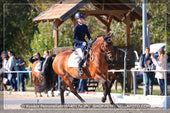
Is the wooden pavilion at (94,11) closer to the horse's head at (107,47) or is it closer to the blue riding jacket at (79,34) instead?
the blue riding jacket at (79,34)

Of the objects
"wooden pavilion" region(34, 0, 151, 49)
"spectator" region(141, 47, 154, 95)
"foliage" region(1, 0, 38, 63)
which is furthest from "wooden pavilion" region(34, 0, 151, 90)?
"foliage" region(1, 0, 38, 63)

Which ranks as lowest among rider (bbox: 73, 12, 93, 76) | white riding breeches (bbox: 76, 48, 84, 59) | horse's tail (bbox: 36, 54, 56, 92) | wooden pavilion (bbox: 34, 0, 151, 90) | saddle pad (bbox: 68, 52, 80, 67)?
horse's tail (bbox: 36, 54, 56, 92)

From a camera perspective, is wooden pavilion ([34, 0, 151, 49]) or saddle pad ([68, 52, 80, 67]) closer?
saddle pad ([68, 52, 80, 67])

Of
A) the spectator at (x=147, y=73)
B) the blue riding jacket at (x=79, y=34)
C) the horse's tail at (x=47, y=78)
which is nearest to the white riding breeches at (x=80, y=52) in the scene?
the blue riding jacket at (x=79, y=34)

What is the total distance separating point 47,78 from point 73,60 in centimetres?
179

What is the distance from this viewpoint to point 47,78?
1573cm

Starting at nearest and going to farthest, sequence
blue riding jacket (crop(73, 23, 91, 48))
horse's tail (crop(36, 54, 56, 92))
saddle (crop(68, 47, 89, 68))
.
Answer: saddle (crop(68, 47, 89, 68)) < blue riding jacket (crop(73, 23, 91, 48)) < horse's tail (crop(36, 54, 56, 92))

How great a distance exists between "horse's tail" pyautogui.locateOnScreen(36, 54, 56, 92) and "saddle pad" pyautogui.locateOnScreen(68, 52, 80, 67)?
1.47 meters

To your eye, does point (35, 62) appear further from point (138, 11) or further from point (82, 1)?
point (138, 11)

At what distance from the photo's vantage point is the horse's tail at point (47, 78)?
1543 cm

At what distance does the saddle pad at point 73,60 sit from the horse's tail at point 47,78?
1467mm

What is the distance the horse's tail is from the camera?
50.6 ft

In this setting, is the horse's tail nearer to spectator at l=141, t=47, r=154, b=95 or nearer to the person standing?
spectator at l=141, t=47, r=154, b=95

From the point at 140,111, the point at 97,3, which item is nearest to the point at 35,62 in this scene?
the point at 97,3
